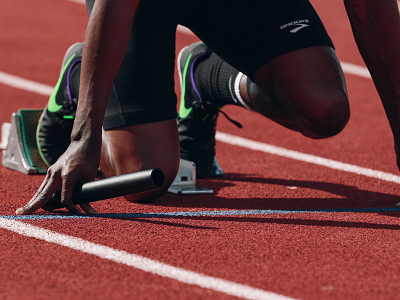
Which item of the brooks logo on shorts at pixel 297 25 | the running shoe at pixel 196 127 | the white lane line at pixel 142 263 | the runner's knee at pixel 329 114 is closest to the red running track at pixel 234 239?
the white lane line at pixel 142 263

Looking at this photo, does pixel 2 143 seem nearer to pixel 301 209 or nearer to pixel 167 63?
pixel 167 63

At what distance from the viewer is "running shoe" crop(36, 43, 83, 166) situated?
128 inches

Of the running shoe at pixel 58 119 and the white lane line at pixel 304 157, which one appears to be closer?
the running shoe at pixel 58 119

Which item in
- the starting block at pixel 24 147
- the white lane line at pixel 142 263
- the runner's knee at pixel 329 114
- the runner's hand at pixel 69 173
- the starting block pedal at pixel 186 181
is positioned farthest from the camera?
the starting block at pixel 24 147

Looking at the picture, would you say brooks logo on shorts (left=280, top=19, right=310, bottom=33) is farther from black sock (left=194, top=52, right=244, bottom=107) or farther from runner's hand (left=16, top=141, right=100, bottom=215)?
runner's hand (left=16, top=141, right=100, bottom=215)

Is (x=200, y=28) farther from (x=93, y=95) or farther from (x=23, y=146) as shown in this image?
(x=23, y=146)

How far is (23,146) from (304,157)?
1.67 metres

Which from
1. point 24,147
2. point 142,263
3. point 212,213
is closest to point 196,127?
point 212,213

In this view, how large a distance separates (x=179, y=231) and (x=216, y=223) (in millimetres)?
192

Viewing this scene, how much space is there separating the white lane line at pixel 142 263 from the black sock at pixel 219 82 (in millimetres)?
1288

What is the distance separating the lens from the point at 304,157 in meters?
3.96

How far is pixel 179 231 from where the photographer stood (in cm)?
229

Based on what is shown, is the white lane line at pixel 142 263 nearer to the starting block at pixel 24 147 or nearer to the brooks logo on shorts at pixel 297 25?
the starting block at pixel 24 147

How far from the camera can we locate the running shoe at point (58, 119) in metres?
3.24
